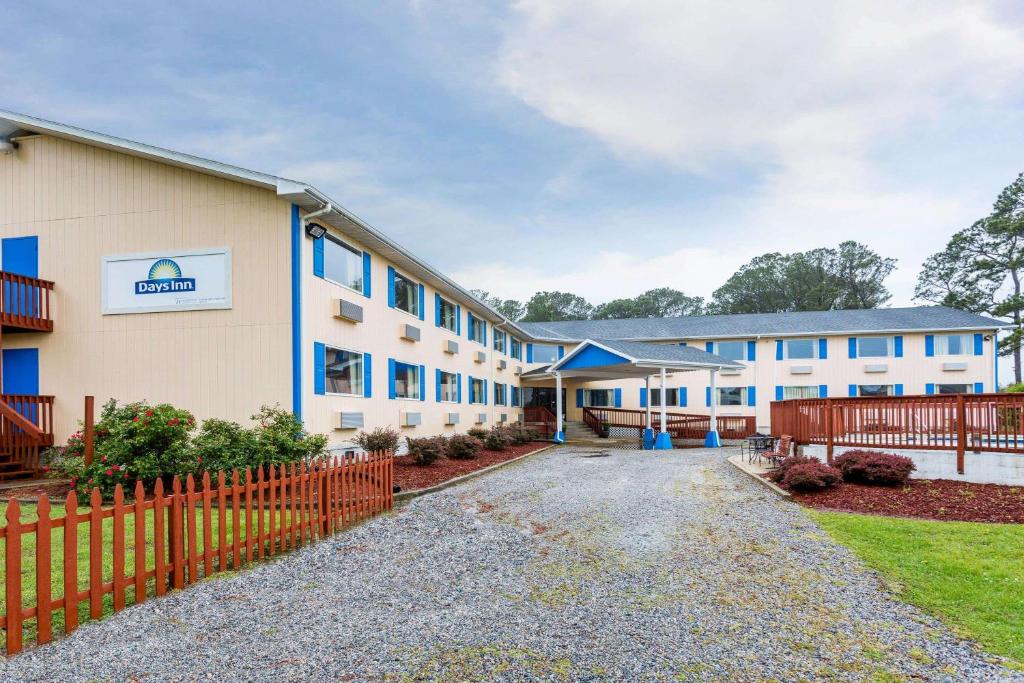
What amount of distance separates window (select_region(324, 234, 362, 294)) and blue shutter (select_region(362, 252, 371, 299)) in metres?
0.12

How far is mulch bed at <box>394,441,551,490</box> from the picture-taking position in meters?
11.7

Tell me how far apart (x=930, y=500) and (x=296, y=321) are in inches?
434

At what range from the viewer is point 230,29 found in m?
15.2

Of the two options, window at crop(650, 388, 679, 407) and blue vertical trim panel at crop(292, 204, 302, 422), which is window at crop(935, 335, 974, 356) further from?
blue vertical trim panel at crop(292, 204, 302, 422)

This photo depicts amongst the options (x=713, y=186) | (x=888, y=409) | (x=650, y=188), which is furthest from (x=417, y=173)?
(x=888, y=409)

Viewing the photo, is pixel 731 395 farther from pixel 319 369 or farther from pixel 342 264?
pixel 319 369

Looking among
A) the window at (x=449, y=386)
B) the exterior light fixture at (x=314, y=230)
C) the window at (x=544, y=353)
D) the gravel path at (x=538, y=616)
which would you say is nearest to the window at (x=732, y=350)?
the window at (x=544, y=353)

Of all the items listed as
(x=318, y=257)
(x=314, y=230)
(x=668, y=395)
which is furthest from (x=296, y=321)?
(x=668, y=395)

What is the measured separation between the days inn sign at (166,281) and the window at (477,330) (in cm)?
1200

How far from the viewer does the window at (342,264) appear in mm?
13797

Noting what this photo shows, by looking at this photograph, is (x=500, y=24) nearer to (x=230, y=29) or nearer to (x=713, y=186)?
(x=230, y=29)

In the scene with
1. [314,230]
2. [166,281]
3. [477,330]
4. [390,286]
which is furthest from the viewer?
[477,330]

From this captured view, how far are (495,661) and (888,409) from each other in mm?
10675

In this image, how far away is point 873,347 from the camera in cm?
3114
